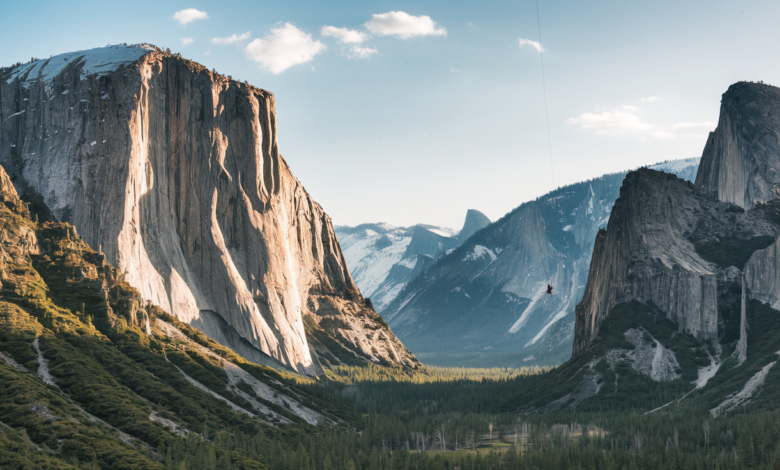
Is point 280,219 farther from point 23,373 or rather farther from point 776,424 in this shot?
point 776,424

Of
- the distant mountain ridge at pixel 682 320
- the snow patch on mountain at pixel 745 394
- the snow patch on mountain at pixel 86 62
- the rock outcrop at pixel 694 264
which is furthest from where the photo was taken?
the rock outcrop at pixel 694 264

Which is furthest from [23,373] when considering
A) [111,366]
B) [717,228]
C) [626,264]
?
[717,228]

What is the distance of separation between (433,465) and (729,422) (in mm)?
47832

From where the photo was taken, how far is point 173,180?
15300cm

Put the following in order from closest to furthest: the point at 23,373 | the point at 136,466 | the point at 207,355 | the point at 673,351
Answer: the point at 136,466 < the point at 23,373 < the point at 207,355 < the point at 673,351

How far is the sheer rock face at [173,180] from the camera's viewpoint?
135 metres

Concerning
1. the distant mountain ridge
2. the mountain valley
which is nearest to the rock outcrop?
the distant mountain ridge

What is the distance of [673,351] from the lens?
16862 cm

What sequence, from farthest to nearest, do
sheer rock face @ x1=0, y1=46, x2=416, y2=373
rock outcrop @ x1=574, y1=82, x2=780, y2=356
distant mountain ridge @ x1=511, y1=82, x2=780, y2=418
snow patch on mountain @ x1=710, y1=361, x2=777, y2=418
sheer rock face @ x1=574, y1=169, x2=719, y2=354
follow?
sheer rock face @ x1=574, y1=169, x2=719, y2=354
rock outcrop @ x1=574, y1=82, x2=780, y2=356
distant mountain ridge @ x1=511, y1=82, x2=780, y2=418
sheer rock face @ x1=0, y1=46, x2=416, y2=373
snow patch on mountain @ x1=710, y1=361, x2=777, y2=418

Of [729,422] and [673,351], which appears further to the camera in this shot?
[673,351]

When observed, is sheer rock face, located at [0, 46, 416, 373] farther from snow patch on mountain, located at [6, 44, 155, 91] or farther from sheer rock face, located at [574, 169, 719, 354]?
sheer rock face, located at [574, 169, 719, 354]

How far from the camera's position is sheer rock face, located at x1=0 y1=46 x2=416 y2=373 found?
135 meters

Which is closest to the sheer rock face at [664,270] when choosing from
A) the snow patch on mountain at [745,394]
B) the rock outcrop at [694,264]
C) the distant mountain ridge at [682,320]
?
the rock outcrop at [694,264]

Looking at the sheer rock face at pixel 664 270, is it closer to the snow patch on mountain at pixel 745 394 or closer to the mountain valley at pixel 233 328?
the mountain valley at pixel 233 328
